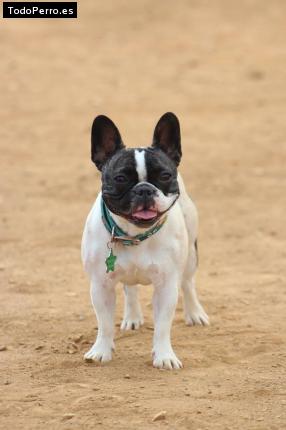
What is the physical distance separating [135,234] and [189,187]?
21.8 ft

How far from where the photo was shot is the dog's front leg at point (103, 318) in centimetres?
690

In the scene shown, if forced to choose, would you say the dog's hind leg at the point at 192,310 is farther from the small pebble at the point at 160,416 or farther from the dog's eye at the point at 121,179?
the small pebble at the point at 160,416

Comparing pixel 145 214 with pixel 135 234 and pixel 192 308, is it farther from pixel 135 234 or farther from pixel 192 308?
pixel 192 308

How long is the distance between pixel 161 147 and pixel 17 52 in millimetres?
14464

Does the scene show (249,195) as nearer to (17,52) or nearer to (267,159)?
(267,159)

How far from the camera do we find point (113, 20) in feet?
77.7

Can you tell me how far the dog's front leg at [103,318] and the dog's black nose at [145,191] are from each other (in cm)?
84

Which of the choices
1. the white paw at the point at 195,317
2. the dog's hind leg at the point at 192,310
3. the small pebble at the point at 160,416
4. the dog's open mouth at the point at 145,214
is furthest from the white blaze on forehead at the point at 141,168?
the white paw at the point at 195,317

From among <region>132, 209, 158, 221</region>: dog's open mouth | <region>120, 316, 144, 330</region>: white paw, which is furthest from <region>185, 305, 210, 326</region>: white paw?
<region>132, 209, 158, 221</region>: dog's open mouth

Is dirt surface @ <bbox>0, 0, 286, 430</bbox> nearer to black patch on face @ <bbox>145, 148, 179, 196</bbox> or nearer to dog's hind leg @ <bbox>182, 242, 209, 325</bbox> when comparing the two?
dog's hind leg @ <bbox>182, 242, 209, 325</bbox>

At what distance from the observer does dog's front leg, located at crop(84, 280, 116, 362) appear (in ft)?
22.6

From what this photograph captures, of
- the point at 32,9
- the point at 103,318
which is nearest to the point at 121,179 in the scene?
the point at 103,318

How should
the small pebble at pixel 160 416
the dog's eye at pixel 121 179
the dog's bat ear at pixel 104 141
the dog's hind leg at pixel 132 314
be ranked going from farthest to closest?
the dog's hind leg at pixel 132 314 → the dog's bat ear at pixel 104 141 → the dog's eye at pixel 121 179 → the small pebble at pixel 160 416

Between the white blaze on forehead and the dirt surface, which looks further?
the white blaze on forehead
